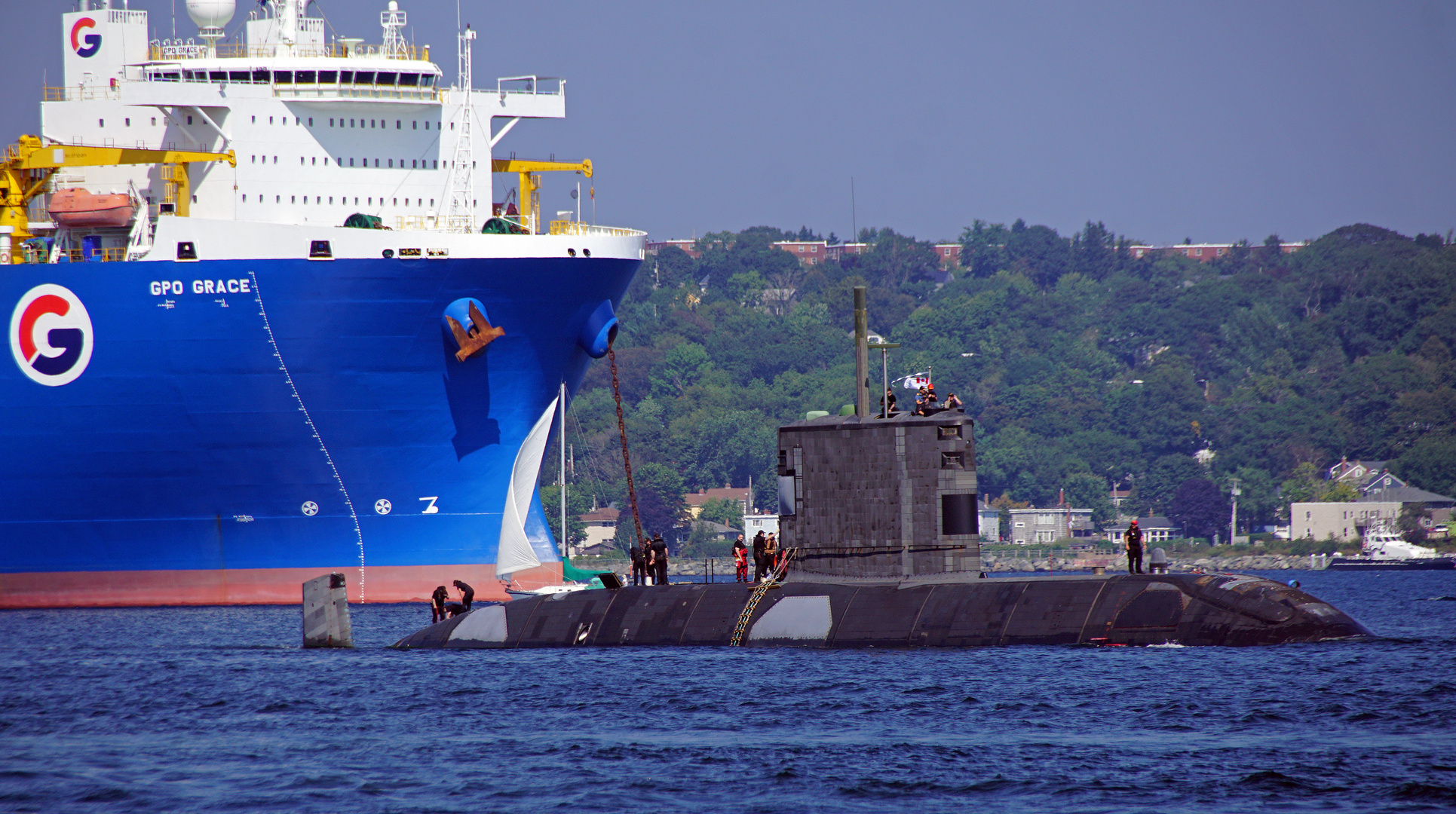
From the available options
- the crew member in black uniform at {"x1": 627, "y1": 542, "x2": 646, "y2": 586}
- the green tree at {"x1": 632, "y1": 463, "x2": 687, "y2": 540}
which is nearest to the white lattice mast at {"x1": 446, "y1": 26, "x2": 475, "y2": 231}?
the crew member in black uniform at {"x1": 627, "y1": 542, "x2": 646, "y2": 586}

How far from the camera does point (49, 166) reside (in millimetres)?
46656

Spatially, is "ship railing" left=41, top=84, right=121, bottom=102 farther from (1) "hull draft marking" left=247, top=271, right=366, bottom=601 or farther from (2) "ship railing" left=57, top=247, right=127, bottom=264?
(1) "hull draft marking" left=247, top=271, right=366, bottom=601

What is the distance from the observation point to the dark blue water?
18625 millimetres

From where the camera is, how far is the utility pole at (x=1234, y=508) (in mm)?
122312

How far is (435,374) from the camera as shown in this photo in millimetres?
44594

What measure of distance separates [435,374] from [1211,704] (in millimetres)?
26314

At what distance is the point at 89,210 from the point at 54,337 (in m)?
4.20

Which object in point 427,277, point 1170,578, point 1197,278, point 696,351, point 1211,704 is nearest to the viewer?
point 1211,704

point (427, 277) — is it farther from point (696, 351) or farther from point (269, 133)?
point (696, 351)

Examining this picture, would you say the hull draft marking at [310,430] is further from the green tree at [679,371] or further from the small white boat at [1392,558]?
the green tree at [679,371]

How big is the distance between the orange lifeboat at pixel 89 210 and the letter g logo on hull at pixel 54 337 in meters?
3.04

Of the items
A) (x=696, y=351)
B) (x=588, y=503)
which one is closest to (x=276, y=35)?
(x=588, y=503)

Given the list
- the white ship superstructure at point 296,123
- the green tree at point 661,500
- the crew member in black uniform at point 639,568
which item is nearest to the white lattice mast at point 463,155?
the white ship superstructure at point 296,123

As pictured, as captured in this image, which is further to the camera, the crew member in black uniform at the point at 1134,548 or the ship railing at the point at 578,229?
the ship railing at the point at 578,229
